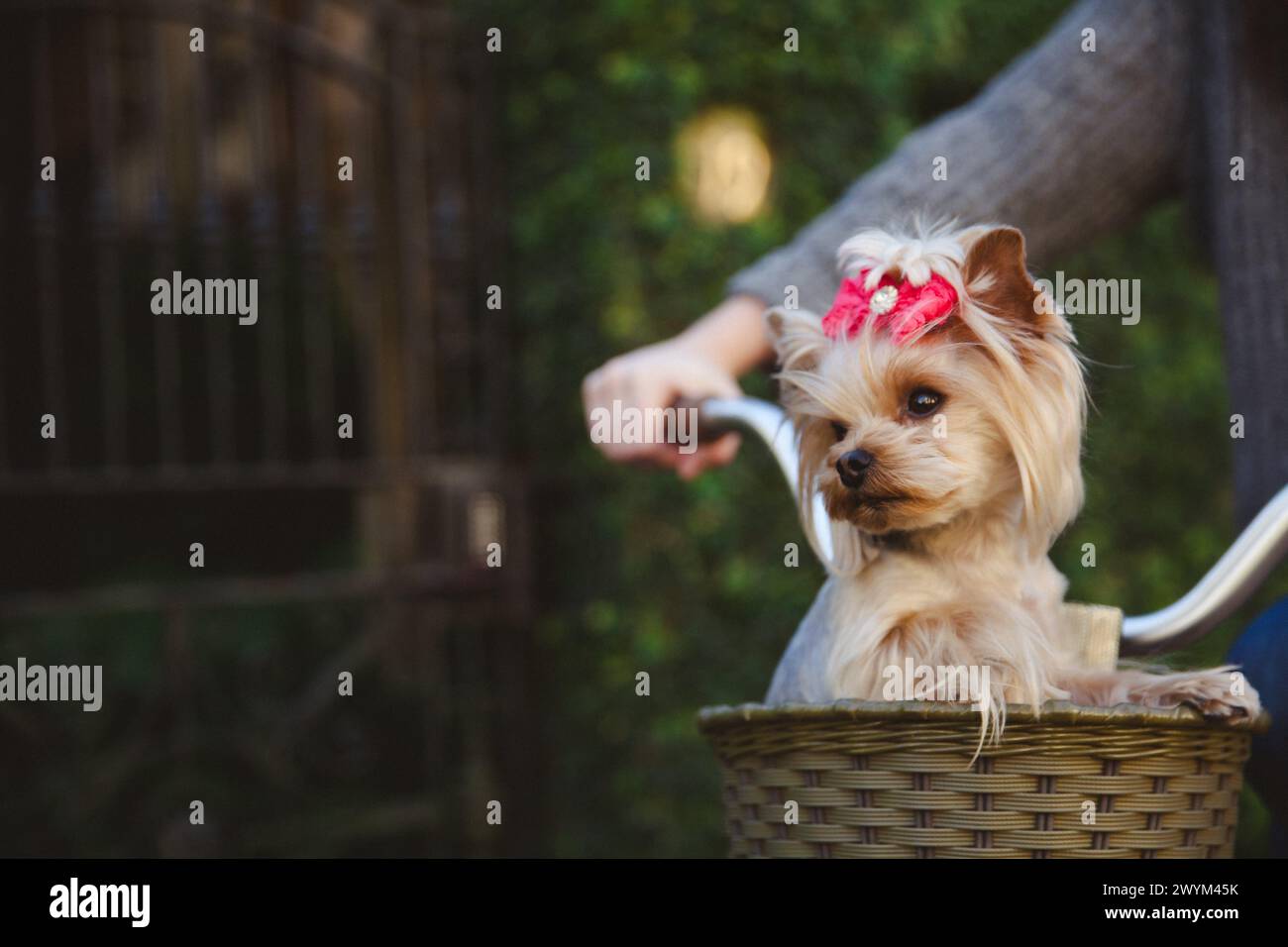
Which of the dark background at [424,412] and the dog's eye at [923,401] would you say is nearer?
the dog's eye at [923,401]

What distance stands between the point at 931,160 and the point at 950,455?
0.66 m

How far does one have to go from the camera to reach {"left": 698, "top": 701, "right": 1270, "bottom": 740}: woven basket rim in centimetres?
148

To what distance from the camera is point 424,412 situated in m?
5.28

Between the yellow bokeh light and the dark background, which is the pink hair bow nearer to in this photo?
the dark background

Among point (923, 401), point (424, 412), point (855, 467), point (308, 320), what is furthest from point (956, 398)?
point (308, 320)

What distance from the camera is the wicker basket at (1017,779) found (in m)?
1.51

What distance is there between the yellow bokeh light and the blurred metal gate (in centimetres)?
80

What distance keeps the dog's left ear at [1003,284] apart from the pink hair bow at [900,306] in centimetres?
4

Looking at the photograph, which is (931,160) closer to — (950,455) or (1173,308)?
(950,455)

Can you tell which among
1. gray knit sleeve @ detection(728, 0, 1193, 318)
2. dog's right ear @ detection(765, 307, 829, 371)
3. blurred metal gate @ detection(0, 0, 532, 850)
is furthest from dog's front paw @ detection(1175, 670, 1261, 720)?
blurred metal gate @ detection(0, 0, 532, 850)

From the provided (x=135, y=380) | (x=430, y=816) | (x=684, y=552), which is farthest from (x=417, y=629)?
(x=135, y=380)

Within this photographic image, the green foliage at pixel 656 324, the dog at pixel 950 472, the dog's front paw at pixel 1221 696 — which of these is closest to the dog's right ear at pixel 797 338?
the dog at pixel 950 472

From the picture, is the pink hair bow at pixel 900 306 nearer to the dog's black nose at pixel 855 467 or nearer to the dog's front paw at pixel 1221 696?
the dog's black nose at pixel 855 467

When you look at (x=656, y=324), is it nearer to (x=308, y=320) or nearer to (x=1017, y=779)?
(x=308, y=320)
